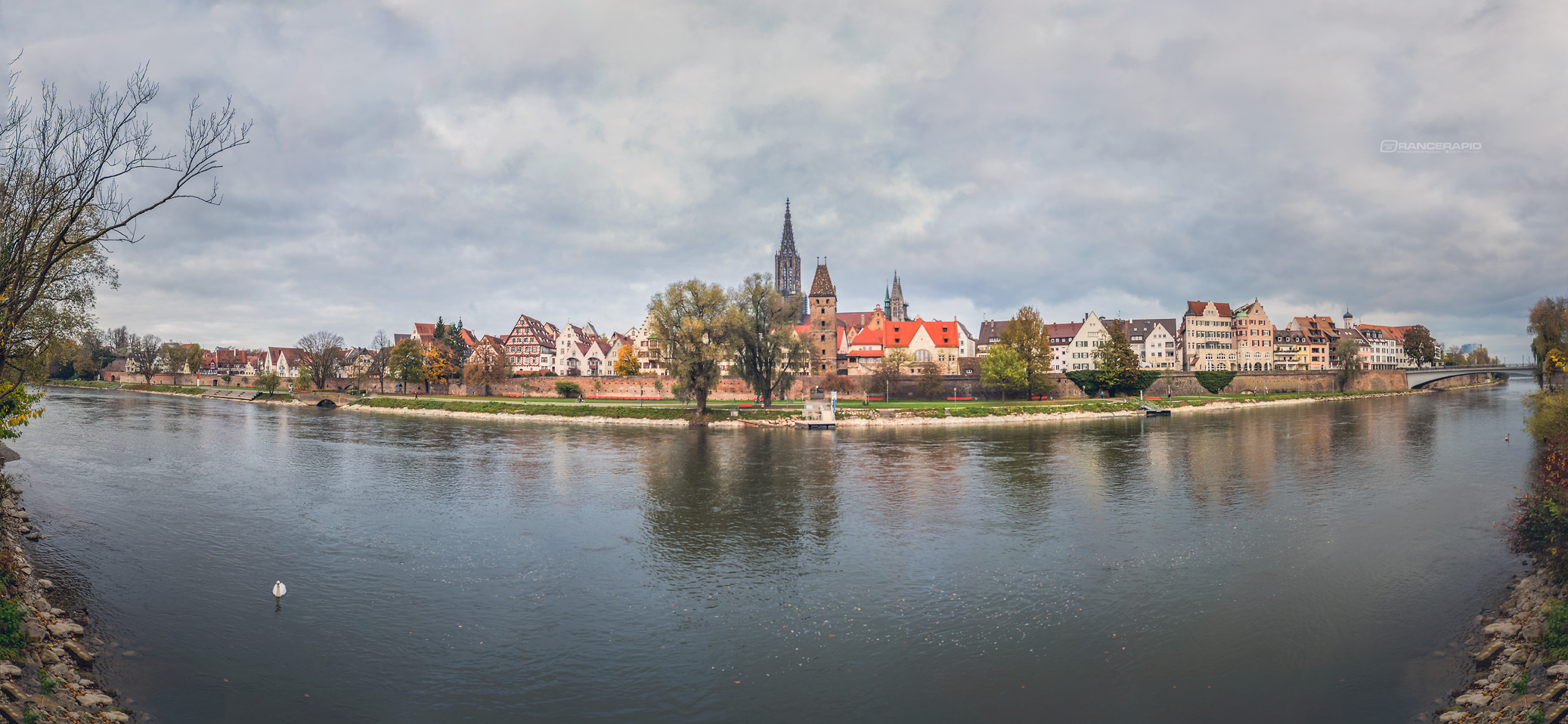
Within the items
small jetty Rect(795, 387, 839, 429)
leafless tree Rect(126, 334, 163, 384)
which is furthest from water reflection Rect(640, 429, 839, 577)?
leafless tree Rect(126, 334, 163, 384)

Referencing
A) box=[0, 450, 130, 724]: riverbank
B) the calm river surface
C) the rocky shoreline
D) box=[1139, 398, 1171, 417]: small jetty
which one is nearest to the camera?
box=[0, 450, 130, 724]: riverbank

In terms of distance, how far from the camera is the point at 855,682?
43.8 ft

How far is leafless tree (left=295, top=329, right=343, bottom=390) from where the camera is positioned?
361 feet

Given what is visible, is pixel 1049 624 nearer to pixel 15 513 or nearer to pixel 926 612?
pixel 926 612

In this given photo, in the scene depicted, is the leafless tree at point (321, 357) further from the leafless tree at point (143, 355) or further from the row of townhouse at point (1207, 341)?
the row of townhouse at point (1207, 341)

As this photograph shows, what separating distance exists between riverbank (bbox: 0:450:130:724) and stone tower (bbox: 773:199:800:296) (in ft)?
532

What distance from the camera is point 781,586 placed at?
61.8ft

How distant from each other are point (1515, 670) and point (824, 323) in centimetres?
9991

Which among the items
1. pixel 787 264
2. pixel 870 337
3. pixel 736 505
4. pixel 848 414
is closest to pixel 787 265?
pixel 787 264

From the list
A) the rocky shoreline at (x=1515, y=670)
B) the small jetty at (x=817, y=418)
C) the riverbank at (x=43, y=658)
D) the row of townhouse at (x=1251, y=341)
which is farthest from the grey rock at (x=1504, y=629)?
the row of townhouse at (x=1251, y=341)

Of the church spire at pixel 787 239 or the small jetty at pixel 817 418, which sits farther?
the church spire at pixel 787 239

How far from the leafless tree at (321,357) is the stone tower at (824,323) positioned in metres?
75.4

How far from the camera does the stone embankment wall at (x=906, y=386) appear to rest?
92062mm

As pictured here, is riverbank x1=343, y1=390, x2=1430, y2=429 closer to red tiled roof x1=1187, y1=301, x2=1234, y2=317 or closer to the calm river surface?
the calm river surface
